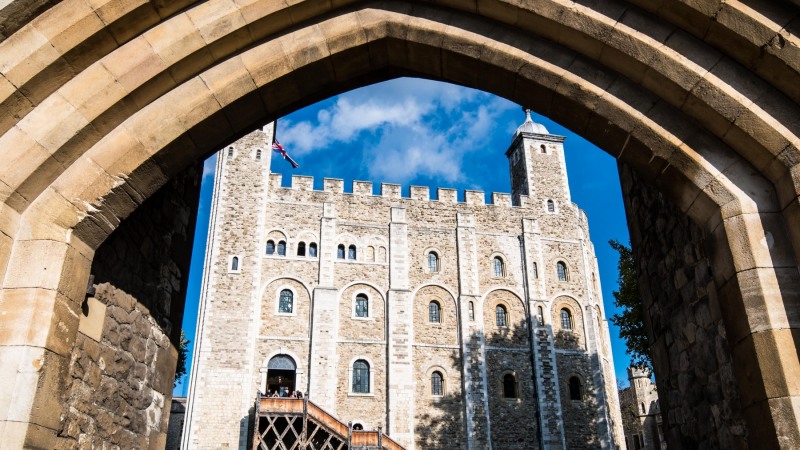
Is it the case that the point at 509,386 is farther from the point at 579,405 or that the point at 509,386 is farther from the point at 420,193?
the point at 420,193

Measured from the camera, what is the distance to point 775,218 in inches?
125

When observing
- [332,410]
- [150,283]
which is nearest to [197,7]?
[150,283]

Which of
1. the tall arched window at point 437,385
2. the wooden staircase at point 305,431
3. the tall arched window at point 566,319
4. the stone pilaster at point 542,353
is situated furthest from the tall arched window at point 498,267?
the wooden staircase at point 305,431

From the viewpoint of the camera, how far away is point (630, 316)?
55.4 feet

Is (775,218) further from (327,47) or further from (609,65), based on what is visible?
(327,47)

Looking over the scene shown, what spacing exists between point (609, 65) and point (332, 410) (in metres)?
23.0

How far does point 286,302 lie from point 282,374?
9.49 feet

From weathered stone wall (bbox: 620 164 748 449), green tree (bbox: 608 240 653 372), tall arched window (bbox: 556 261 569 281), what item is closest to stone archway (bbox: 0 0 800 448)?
weathered stone wall (bbox: 620 164 748 449)

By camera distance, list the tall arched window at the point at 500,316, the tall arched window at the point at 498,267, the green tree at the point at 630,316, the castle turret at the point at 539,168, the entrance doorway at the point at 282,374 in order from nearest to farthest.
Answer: the green tree at the point at 630,316 < the entrance doorway at the point at 282,374 < the tall arched window at the point at 500,316 < the tall arched window at the point at 498,267 < the castle turret at the point at 539,168

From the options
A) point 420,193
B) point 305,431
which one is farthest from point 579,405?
point 305,431

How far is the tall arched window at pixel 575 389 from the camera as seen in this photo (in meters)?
28.2

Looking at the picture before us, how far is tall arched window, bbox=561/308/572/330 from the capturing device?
29.3m

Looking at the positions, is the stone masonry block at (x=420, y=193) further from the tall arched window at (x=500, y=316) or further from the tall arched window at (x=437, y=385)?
the tall arched window at (x=437, y=385)

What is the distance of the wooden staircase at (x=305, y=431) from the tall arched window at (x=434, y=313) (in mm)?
7983
